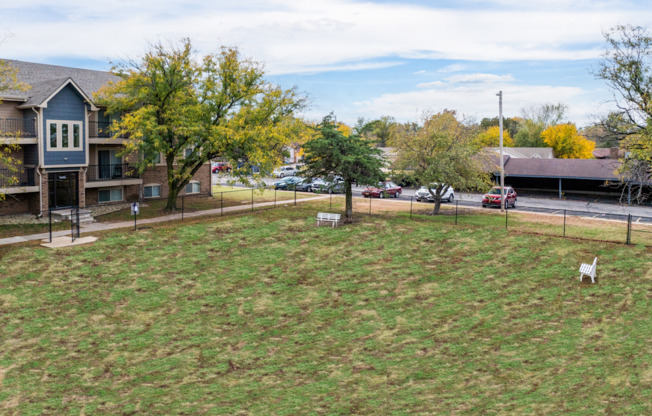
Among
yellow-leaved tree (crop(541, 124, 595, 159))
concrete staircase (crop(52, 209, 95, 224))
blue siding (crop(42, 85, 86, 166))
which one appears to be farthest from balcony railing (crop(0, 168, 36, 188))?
yellow-leaved tree (crop(541, 124, 595, 159))

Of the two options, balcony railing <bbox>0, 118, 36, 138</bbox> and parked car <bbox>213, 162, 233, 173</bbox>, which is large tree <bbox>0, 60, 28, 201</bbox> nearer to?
balcony railing <bbox>0, 118, 36, 138</bbox>

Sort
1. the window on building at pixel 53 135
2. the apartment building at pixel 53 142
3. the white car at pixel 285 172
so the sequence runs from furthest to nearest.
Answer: the white car at pixel 285 172
the window on building at pixel 53 135
the apartment building at pixel 53 142

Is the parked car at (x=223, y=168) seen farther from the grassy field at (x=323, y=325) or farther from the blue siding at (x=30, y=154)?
the blue siding at (x=30, y=154)

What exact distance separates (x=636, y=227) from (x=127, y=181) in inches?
1424

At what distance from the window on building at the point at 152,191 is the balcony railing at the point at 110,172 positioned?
212 cm

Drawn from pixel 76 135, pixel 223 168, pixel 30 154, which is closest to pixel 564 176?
pixel 223 168

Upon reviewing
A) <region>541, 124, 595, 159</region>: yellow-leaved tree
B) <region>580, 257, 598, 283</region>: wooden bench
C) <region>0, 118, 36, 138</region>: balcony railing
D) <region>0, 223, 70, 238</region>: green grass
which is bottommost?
<region>580, 257, 598, 283</region>: wooden bench

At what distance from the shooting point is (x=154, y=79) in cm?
3488

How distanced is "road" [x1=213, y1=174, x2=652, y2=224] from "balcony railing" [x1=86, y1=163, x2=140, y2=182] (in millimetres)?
6890

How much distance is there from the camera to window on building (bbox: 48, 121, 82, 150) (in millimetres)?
33969

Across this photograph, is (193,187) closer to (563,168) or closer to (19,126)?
(19,126)

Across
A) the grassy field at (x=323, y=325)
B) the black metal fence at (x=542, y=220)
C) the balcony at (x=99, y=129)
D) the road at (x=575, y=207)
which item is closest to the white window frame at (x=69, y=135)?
the balcony at (x=99, y=129)

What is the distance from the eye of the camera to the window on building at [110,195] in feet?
132

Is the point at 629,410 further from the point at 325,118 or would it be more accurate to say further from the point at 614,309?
the point at 325,118
